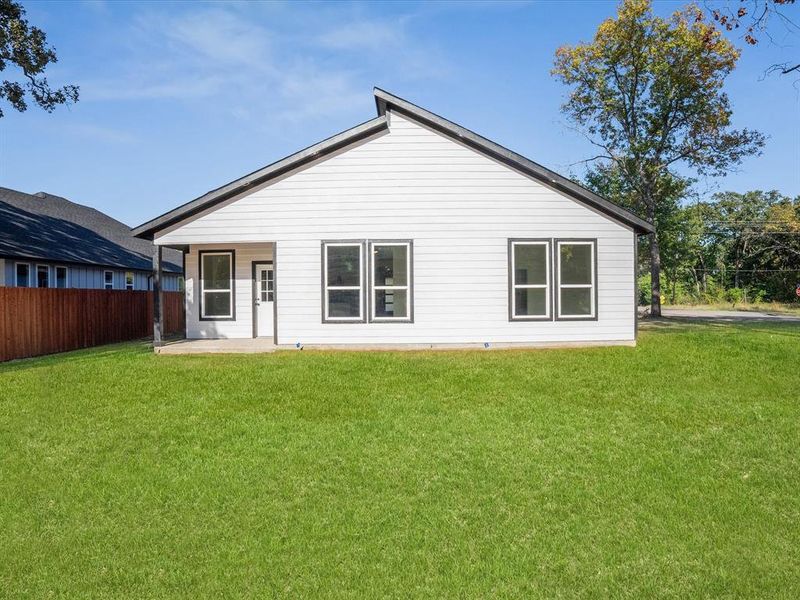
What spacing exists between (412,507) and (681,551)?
7.18 ft

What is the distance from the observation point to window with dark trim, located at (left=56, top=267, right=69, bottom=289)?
19.4 meters

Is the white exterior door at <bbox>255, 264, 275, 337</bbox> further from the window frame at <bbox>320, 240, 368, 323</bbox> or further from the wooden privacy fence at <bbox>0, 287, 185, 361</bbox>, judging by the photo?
Result: the wooden privacy fence at <bbox>0, 287, 185, 361</bbox>

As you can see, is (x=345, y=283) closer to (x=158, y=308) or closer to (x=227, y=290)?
(x=227, y=290)

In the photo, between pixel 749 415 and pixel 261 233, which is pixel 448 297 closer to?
pixel 261 233

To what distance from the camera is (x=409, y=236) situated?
12969 mm

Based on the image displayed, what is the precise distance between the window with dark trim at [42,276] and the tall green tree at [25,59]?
18.0ft

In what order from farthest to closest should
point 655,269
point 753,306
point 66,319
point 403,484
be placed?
point 753,306 → point 655,269 → point 66,319 → point 403,484

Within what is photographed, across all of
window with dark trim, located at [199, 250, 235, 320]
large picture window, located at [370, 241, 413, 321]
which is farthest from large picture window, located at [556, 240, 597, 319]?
window with dark trim, located at [199, 250, 235, 320]

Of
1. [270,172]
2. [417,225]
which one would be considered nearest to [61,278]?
[270,172]

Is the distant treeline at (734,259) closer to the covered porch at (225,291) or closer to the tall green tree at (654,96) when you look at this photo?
the tall green tree at (654,96)

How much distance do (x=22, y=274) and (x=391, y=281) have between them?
13.3 m

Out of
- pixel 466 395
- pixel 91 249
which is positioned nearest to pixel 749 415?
pixel 466 395

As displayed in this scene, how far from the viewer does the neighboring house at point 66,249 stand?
703 inches

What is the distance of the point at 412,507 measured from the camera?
4871mm
